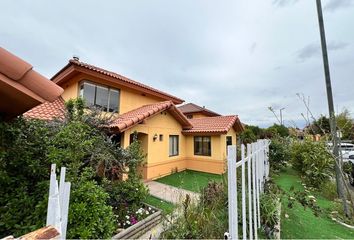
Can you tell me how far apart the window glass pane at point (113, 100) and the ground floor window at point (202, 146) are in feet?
24.0

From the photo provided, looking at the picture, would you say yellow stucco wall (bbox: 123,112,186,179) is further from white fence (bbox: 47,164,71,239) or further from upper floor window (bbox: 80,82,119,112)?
white fence (bbox: 47,164,71,239)

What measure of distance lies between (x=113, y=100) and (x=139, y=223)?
9.08 m

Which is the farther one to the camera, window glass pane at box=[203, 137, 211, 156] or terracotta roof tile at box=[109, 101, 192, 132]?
window glass pane at box=[203, 137, 211, 156]

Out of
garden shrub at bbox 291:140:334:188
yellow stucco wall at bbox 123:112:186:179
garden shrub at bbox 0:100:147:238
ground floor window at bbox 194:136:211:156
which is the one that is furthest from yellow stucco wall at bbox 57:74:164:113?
garden shrub at bbox 291:140:334:188

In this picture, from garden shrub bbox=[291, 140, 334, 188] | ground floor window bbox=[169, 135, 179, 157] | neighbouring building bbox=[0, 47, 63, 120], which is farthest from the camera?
ground floor window bbox=[169, 135, 179, 157]

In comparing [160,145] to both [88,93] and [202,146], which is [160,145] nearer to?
[202,146]

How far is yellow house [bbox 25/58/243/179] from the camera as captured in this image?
11.6m

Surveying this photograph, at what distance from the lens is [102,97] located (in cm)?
1272

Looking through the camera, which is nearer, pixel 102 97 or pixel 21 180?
pixel 21 180

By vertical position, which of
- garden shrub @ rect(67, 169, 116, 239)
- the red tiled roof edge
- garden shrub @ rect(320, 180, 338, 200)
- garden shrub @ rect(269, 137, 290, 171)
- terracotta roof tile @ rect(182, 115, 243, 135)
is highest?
the red tiled roof edge

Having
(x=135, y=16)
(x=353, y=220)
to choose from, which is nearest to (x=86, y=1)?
(x=135, y=16)

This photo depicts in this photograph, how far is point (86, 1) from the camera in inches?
349

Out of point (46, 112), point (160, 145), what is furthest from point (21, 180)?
point (160, 145)

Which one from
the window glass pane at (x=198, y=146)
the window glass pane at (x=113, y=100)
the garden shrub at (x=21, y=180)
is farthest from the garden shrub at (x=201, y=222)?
the window glass pane at (x=198, y=146)
